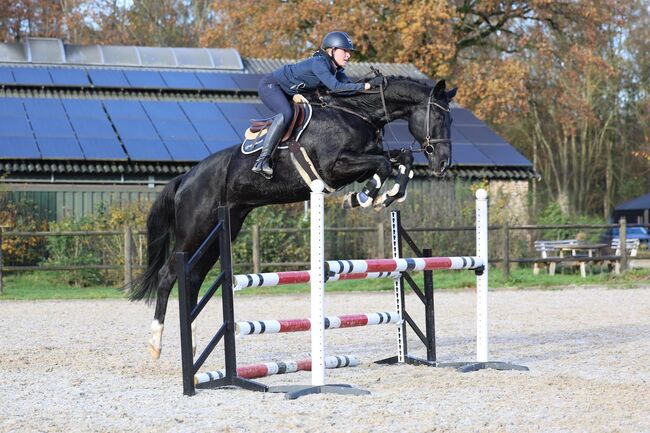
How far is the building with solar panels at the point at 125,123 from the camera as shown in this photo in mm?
20922

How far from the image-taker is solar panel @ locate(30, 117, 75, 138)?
71.5 feet

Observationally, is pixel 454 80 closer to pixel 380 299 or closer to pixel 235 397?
pixel 380 299

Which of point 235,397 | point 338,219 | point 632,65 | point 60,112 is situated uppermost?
point 632,65

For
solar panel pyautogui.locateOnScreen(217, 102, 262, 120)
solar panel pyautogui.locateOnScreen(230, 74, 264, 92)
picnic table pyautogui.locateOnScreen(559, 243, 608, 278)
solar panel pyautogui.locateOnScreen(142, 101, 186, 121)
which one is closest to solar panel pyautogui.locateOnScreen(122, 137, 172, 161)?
solar panel pyautogui.locateOnScreen(142, 101, 186, 121)

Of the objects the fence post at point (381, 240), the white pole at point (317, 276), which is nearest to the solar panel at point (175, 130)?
the fence post at point (381, 240)

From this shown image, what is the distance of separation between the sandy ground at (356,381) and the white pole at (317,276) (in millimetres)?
360

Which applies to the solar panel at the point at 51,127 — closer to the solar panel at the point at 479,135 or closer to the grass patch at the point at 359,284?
the grass patch at the point at 359,284

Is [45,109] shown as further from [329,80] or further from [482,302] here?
[482,302]

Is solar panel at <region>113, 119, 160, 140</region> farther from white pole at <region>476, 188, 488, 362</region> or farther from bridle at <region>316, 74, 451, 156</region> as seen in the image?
white pole at <region>476, 188, 488, 362</region>

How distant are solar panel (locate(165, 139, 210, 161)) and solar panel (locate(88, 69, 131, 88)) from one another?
3.77 m

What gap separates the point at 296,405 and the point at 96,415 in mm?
1214

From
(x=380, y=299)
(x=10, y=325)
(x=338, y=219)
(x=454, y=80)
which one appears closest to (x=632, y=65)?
(x=454, y=80)

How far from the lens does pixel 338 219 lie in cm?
2006

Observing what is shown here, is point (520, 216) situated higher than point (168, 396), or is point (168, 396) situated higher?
point (520, 216)
